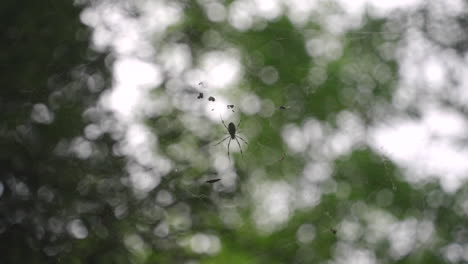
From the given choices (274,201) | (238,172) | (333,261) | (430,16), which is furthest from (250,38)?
(333,261)

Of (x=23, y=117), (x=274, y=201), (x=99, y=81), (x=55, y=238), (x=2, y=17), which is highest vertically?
(x=2, y=17)

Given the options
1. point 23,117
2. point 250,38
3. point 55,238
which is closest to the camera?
point 55,238

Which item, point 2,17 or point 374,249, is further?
point 2,17

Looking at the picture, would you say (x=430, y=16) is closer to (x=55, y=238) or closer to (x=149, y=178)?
(x=149, y=178)

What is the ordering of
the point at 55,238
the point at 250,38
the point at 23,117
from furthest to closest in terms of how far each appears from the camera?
the point at 250,38 → the point at 23,117 → the point at 55,238

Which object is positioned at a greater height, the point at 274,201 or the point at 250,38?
the point at 250,38

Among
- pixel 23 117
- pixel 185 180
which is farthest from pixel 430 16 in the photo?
pixel 23 117

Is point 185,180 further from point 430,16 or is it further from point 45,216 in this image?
point 430,16
